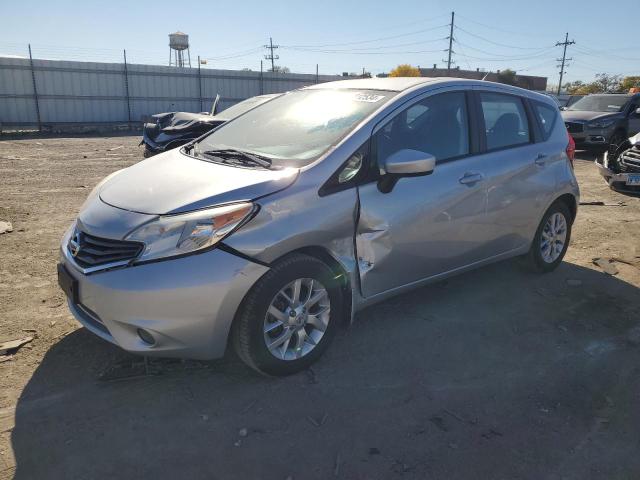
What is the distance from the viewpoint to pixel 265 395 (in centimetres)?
288

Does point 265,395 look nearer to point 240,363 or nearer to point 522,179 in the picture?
point 240,363

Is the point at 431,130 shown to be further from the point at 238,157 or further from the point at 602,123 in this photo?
the point at 602,123

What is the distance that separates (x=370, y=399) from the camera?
2.87 meters

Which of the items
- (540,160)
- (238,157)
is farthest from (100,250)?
(540,160)

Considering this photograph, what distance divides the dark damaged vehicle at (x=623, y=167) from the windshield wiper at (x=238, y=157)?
212 inches

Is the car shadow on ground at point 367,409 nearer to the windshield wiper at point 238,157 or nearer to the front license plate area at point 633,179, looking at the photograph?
the windshield wiper at point 238,157

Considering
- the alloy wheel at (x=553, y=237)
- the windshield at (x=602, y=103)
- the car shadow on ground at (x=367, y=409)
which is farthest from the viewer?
the windshield at (x=602, y=103)

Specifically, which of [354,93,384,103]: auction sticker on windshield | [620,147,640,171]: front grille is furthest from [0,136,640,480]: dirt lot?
[620,147,640,171]: front grille

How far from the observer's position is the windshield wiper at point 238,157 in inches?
125

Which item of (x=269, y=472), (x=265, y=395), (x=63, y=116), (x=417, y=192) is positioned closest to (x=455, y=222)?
(x=417, y=192)

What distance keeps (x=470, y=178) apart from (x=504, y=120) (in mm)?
858

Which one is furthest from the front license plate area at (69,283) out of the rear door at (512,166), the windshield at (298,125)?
the rear door at (512,166)

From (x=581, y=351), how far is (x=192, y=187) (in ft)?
8.96

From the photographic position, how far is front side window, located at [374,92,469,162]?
3.35 m
